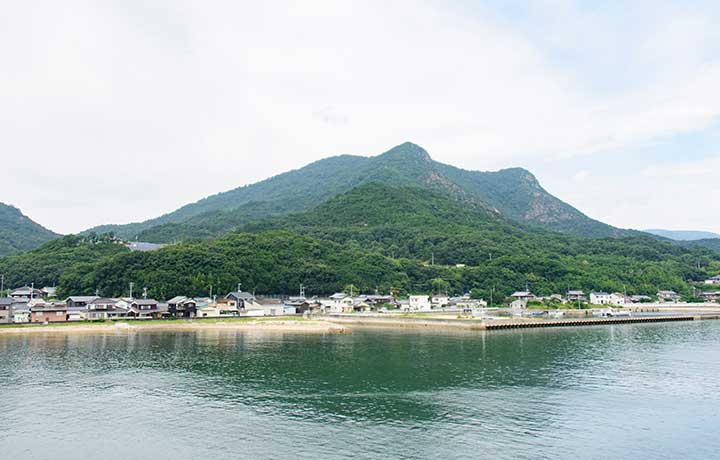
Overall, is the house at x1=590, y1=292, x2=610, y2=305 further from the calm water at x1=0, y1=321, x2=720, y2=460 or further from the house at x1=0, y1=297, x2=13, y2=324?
the house at x1=0, y1=297, x2=13, y2=324

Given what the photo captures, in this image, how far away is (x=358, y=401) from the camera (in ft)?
74.6

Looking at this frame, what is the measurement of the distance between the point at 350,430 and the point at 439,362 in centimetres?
1482

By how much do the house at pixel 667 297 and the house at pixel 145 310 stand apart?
87.5 m

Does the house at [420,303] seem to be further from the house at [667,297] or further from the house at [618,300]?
the house at [667,297]

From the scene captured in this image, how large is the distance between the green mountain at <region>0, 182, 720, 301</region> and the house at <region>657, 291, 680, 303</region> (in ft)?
6.76

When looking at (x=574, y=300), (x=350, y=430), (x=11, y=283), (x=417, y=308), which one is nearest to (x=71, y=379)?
(x=350, y=430)

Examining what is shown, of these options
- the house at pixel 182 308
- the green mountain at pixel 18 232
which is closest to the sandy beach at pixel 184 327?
the house at pixel 182 308

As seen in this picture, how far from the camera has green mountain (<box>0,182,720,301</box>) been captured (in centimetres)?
7431

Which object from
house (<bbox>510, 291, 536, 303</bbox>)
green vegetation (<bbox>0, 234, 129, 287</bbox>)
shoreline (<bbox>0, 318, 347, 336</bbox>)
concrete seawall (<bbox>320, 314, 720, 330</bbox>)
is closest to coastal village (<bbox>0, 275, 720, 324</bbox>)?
house (<bbox>510, 291, 536, 303</bbox>)

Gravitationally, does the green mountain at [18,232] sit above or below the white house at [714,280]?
above

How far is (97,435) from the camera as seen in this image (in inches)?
728

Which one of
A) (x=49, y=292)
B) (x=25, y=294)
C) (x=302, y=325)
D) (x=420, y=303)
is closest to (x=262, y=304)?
(x=302, y=325)

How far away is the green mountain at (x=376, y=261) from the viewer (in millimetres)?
74312

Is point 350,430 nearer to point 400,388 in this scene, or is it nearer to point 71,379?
point 400,388
